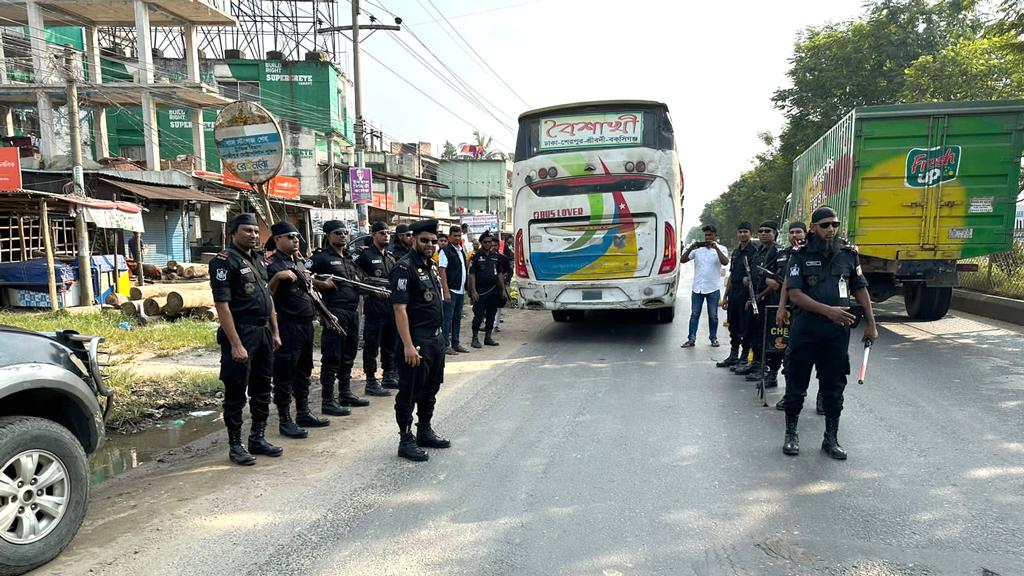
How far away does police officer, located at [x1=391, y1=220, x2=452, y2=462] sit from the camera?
4.43 meters

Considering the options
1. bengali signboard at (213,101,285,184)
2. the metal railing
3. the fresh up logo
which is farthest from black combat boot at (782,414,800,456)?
the metal railing

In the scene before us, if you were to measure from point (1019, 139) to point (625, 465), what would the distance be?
28.5 ft

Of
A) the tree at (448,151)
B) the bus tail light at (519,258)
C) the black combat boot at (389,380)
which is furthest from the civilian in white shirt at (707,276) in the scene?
the tree at (448,151)

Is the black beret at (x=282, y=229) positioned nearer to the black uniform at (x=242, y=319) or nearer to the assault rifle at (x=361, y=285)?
the black uniform at (x=242, y=319)

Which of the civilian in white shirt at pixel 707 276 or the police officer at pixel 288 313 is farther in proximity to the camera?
the civilian in white shirt at pixel 707 276

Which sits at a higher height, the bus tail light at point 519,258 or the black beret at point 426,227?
the black beret at point 426,227

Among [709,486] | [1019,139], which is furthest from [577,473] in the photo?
[1019,139]

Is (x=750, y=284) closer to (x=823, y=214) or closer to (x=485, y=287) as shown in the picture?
(x=823, y=214)

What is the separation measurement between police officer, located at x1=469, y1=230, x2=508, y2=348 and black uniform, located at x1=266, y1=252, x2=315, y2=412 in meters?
4.47

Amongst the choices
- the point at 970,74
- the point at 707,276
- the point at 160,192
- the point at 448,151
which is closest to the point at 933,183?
the point at 707,276

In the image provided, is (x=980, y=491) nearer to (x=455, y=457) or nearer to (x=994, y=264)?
(x=455, y=457)

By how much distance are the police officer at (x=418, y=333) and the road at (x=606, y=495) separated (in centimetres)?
35

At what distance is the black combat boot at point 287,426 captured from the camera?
5074mm

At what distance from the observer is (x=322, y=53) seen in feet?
110
